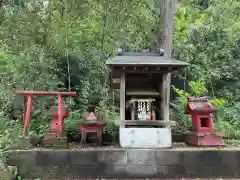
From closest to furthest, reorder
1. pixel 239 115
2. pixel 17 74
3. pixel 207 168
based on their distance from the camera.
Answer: pixel 207 168
pixel 17 74
pixel 239 115

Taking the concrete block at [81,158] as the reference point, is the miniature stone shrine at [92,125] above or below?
above

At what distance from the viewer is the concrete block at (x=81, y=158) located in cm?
532

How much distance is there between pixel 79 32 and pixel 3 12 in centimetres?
208

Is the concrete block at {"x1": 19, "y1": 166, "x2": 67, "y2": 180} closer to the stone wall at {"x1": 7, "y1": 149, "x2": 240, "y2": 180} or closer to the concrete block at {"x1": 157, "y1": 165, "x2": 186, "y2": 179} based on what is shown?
the stone wall at {"x1": 7, "y1": 149, "x2": 240, "y2": 180}

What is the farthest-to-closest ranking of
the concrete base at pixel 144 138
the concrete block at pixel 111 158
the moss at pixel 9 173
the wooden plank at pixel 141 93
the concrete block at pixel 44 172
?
the wooden plank at pixel 141 93 < the concrete base at pixel 144 138 < the concrete block at pixel 111 158 < the concrete block at pixel 44 172 < the moss at pixel 9 173

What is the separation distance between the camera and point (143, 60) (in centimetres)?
577

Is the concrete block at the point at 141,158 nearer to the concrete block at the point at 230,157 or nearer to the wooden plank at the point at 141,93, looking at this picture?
the wooden plank at the point at 141,93

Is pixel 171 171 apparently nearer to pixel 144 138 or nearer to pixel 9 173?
pixel 144 138

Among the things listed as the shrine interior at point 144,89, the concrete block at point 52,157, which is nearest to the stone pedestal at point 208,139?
the shrine interior at point 144,89

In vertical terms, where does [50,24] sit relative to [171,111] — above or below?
above

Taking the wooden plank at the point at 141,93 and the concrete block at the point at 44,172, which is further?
the wooden plank at the point at 141,93

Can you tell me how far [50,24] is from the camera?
8203 mm

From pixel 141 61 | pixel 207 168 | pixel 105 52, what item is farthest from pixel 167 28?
pixel 207 168

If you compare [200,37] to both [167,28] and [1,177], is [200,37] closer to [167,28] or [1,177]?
[167,28]
